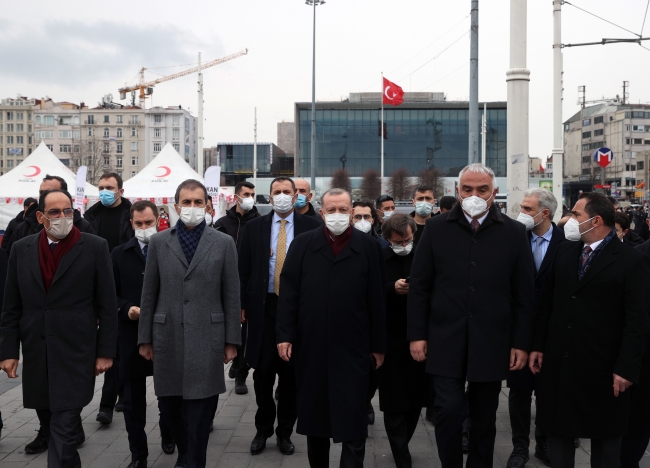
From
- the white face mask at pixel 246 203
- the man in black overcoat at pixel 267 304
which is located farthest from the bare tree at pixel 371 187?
the man in black overcoat at pixel 267 304

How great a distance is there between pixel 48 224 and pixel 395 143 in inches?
3636

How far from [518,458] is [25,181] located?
2071 centimetres

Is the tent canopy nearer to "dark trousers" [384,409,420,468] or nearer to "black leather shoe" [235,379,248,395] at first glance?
"black leather shoe" [235,379,248,395]

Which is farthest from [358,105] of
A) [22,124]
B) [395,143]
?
[22,124]

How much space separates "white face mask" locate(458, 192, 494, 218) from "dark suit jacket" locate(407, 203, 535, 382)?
0.23 ft

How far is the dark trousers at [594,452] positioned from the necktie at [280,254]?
252 centimetres

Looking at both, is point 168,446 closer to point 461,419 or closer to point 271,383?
point 271,383

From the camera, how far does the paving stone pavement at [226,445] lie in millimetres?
5625

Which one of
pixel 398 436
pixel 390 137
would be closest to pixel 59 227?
pixel 398 436

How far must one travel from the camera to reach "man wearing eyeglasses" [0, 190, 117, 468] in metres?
4.69

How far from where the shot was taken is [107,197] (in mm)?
7715

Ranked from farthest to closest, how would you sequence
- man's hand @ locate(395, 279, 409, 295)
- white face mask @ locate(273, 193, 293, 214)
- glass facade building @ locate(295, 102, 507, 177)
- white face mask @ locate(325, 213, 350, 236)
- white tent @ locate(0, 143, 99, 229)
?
glass facade building @ locate(295, 102, 507, 177) < white tent @ locate(0, 143, 99, 229) < white face mask @ locate(273, 193, 293, 214) < man's hand @ locate(395, 279, 409, 295) < white face mask @ locate(325, 213, 350, 236)

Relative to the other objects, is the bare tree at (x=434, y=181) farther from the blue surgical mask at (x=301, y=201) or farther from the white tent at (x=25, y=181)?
the blue surgical mask at (x=301, y=201)

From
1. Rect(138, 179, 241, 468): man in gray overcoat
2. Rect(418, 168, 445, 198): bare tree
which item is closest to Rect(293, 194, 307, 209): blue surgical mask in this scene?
Rect(138, 179, 241, 468): man in gray overcoat
